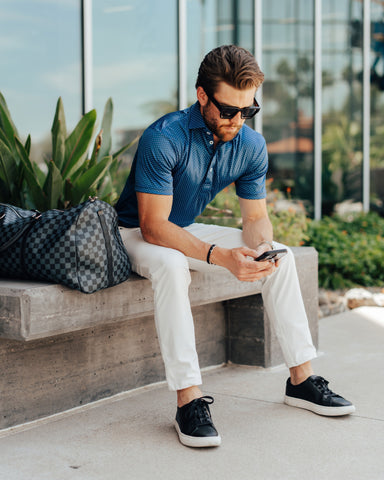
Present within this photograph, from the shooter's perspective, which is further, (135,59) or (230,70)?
(135,59)

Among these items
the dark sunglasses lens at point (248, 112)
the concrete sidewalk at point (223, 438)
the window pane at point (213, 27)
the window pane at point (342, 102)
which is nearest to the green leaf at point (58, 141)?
the dark sunglasses lens at point (248, 112)

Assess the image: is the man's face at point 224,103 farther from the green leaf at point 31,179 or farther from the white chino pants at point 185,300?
the green leaf at point 31,179

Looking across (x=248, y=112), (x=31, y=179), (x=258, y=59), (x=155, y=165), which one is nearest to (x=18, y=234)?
(x=155, y=165)

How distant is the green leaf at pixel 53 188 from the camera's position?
11.7ft

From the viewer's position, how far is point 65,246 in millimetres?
2713

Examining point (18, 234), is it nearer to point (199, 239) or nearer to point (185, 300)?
point (185, 300)

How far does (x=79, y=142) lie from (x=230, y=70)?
127 cm

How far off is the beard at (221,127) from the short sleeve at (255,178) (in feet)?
0.85

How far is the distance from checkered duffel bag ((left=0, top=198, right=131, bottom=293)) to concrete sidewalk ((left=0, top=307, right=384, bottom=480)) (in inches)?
25.6

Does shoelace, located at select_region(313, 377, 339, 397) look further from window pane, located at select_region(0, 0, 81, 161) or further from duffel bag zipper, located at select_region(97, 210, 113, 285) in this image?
window pane, located at select_region(0, 0, 81, 161)

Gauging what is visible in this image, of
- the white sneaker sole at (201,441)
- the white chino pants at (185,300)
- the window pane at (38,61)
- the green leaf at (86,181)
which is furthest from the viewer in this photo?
the window pane at (38,61)

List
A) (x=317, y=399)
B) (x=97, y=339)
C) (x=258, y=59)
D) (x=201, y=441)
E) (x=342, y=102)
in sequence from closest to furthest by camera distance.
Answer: (x=201, y=441) → (x=317, y=399) → (x=97, y=339) → (x=258, y=59) → (x=342, y=102)

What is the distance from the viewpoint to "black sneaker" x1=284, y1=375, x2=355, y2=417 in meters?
3.08

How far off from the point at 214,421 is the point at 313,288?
4.90ft
